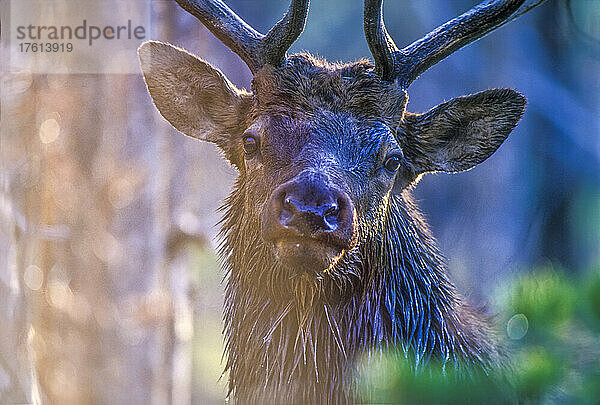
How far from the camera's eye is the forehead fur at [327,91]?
150cm

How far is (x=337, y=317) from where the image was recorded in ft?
5.17

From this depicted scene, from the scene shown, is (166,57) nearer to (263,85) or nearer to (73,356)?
(263,85)

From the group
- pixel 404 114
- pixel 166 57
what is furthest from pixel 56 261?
pixel 404 114

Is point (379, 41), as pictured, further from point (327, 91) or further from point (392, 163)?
point (392, 163)

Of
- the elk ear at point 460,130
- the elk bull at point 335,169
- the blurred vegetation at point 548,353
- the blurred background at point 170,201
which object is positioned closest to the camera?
the blurred vegetation at point 548,353

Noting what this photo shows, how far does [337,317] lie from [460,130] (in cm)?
56

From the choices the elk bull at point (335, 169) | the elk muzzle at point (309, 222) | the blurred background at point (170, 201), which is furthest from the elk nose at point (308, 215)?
the blurred background at point (170, 201)

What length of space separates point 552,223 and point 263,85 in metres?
1.33

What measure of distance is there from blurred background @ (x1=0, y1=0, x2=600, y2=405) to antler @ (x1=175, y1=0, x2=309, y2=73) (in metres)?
0.59

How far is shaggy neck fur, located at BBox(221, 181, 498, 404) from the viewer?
1554mm

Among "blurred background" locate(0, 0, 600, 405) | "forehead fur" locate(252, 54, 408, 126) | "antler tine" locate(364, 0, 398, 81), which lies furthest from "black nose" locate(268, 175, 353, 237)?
"blurred background" locate(0, 0, 600, 405)

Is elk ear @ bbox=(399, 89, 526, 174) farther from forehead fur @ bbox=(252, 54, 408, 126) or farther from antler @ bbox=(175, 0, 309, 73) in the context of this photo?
antler @ bbox=(175, 0, 309, 73)

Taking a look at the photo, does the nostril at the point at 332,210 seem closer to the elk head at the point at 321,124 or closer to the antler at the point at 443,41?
the elk head at the point at 321,124

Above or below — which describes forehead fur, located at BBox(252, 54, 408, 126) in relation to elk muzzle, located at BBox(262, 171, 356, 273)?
above
